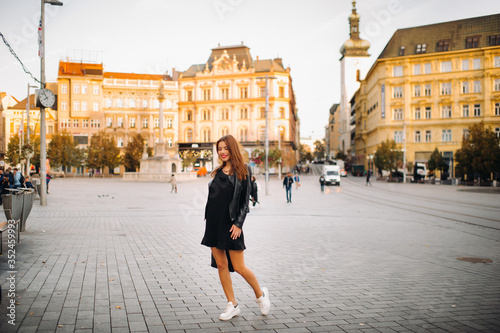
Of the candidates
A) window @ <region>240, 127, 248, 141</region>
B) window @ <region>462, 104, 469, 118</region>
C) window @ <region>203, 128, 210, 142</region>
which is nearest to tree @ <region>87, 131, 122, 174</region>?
window @ <region>203, 128, 210, 142</region>

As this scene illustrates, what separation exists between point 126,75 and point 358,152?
173 ft

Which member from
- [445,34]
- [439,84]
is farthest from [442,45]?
[439,84]

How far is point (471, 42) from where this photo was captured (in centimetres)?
5947

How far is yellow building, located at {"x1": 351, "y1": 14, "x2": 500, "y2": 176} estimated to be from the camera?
58469 mm

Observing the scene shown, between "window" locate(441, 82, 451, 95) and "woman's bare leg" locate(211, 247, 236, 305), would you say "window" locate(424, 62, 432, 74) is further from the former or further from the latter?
"woman's bare leg" locate(211, 247, 236, 305)

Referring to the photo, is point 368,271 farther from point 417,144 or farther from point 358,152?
point 358,152

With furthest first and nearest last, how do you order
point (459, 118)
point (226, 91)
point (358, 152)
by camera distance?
1. point (358, 152)
2. point (226, 91)
3. point (459, 118)

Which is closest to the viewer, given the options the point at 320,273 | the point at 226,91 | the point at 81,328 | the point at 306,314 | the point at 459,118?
the point at 81,328

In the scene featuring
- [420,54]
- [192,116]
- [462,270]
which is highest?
[420,54]

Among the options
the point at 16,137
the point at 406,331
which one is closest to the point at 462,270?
the point at 406,331

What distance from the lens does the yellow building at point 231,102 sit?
81375 millimetres

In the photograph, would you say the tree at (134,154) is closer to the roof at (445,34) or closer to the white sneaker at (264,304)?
the roof at (445,34)

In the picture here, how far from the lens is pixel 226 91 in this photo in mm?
83875

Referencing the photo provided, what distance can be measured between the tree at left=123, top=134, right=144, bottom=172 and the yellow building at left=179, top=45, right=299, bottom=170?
12476mm
